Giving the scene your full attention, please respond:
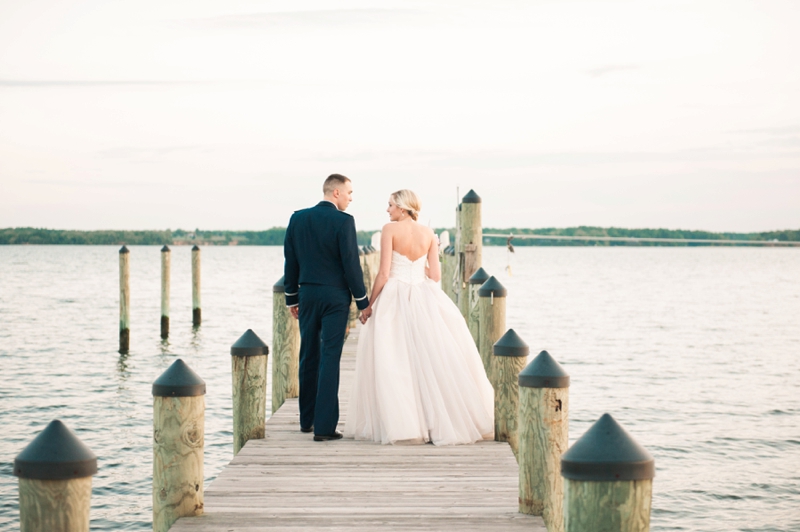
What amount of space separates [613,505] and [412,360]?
362 centimetres

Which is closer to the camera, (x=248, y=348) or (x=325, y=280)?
(x=248, y=348)

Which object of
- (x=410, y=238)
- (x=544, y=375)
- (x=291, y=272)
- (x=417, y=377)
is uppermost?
(x=410, y=238)

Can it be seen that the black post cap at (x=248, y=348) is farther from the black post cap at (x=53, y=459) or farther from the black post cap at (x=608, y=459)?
the black post cap at (x=608, y=459)

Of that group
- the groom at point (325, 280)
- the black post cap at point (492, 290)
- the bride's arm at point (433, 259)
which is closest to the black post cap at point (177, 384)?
the groom at point (325, 280)

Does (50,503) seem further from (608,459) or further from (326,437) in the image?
(326,437)

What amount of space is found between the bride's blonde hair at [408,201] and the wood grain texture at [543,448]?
2412 mm

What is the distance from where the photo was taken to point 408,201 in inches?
251

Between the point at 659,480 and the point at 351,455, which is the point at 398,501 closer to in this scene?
the point at 351,455

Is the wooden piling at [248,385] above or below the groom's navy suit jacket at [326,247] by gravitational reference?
below

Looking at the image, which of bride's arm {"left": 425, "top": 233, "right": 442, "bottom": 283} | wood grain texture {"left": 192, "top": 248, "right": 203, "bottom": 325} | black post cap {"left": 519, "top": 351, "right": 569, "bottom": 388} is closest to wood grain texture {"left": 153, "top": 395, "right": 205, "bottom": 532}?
black post cap {"left": 519, "top": 351, "right": 569, "bottom": 388}

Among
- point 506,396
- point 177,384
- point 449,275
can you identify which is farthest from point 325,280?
point 449,275

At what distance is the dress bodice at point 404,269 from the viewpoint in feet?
21.2

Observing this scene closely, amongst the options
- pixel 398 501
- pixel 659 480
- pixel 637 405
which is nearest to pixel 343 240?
pixel 398 501

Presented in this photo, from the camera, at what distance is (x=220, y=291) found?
5272 cm
